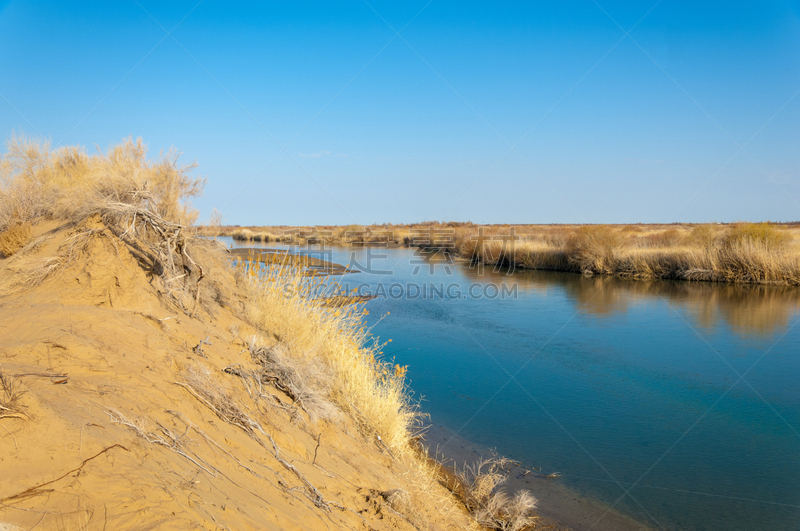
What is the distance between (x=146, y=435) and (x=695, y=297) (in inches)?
738

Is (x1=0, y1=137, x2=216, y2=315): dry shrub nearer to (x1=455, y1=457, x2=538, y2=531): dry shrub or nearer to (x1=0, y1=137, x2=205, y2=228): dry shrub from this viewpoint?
(x1=0, y1=137, x2=205, y2=228): dry shrub

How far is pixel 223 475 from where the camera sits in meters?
2.72

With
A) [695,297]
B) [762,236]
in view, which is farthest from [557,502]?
[762,236]

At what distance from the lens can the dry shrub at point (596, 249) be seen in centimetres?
2355

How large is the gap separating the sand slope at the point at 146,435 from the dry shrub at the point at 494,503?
0.25 metres

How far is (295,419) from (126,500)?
2.31m

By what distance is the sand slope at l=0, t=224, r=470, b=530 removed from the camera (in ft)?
6.65

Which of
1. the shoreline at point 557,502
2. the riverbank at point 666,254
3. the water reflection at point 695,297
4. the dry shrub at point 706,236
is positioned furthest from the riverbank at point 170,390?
the dry shrub at point 706,236

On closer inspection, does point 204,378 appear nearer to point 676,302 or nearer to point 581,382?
point 581,382

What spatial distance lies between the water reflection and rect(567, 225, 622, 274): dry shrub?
107 centimetres

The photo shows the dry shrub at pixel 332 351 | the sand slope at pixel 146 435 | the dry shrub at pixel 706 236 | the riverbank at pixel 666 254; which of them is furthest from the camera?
the dry shrub at pixel 706 236

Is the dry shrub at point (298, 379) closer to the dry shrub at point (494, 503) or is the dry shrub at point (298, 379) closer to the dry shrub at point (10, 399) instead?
the dry shrub at point (494, 503)

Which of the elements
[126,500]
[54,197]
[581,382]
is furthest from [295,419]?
[581,382]

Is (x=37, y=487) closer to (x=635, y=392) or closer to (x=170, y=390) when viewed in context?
(x=170, y=390)
